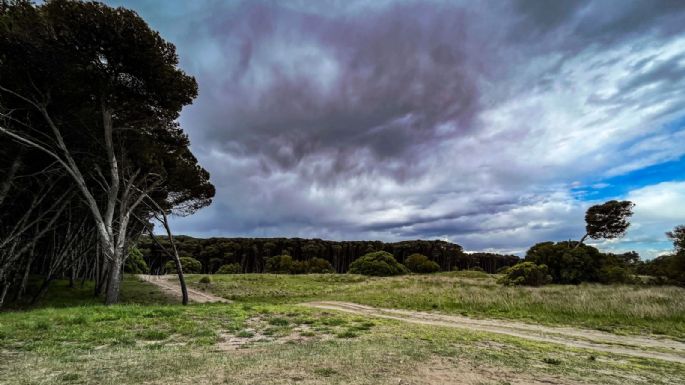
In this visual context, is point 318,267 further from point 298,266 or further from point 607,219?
point 607,219

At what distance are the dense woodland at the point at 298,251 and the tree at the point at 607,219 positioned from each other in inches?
2387

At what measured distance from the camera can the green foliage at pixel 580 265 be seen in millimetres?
36531

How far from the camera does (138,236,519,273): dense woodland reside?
102062 millimetres

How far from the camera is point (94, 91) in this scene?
1638 centimetres

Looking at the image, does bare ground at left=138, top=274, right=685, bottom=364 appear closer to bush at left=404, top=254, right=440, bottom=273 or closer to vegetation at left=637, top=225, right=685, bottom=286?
vegetation at left=637, top=225, right=685, bottom=286

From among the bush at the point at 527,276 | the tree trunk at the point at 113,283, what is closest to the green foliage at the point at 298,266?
the bush at the point at 527,276

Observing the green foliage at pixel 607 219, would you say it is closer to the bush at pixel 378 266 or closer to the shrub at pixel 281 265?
the bush at pixel 378 266

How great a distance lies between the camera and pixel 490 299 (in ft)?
71.7

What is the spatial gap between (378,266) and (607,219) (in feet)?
120

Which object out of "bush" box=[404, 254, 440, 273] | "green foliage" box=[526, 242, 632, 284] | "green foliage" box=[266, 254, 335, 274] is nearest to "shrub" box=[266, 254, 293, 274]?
"green foliage" box=[266, 254, 335, 274]

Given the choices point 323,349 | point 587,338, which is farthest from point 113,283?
point 587,338

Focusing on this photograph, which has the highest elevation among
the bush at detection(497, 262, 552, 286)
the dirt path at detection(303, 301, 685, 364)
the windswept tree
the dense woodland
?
the windswept tree

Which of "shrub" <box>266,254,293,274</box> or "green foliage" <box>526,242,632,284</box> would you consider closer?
"green foliage" <box>526,242,632,284</box>

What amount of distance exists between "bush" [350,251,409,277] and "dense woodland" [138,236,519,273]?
40539 mm
